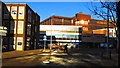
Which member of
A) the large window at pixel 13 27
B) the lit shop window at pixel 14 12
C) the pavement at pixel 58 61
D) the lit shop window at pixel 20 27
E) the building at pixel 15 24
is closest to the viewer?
the pavement at pixel 58 61

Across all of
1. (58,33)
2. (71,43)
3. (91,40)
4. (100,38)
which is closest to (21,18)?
(58,33)

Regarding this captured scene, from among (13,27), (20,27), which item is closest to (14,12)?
Answer: (13,27)

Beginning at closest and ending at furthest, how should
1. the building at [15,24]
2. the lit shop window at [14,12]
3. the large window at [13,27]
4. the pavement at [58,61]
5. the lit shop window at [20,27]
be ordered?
1. the pavement at [58,61]
2. the building at [15,24]
3. the lit shop window at [20,27]
4. the large window at [13,27]
5. the lit shop window at [14,12]

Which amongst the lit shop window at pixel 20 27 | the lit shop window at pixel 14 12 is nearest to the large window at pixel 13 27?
the lit shop window at pixel 20 27

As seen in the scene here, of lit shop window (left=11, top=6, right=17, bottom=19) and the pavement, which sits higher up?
lit shop window (left=11, top=6, right=17, bottom=19)

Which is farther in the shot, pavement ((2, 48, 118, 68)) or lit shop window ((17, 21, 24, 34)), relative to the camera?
lit shop window ((17, 21, 24, 34))

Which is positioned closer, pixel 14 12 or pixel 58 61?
pixel 58 61

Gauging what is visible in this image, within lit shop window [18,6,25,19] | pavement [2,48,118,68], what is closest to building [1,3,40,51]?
lit shop window [18,6,25,19]

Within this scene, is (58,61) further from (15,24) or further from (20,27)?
(15,24)

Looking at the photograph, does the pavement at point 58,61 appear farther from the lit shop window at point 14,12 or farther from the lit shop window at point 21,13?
the lit shop window at point 14,12

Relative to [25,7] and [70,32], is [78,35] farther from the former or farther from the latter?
[25,7]

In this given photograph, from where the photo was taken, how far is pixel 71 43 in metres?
56.0

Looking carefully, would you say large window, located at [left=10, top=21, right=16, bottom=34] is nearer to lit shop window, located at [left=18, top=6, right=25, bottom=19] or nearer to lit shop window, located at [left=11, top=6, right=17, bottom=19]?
lit shop window, located at [left=11, top=6, right=17, bottom=19]

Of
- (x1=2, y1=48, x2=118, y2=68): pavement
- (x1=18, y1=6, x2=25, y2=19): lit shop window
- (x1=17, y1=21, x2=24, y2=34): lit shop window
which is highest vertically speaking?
(x1=18, y1=6, x2=25, y2=19): lit shop window
